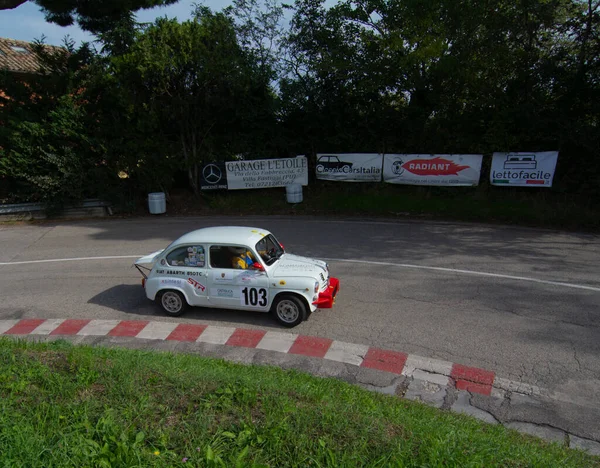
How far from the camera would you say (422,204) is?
55.8 feet

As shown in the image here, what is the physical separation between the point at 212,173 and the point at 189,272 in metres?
11.5

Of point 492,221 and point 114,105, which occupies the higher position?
point 114,105

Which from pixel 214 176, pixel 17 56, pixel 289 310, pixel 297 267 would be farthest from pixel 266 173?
pixel 17 56

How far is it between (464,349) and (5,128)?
1830 centimetres

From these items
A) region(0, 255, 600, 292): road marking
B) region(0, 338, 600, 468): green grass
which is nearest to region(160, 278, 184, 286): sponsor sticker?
region(0, 338, 600, 468): green grass

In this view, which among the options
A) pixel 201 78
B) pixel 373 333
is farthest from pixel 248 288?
pixel 201 78

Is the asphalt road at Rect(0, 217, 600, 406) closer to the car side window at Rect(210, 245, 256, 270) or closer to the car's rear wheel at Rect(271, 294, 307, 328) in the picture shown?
the car's rear wheel at Rect(271, 294, 307, 328)

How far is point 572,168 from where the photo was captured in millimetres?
15898

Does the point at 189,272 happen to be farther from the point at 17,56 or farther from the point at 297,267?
the point at 17,56

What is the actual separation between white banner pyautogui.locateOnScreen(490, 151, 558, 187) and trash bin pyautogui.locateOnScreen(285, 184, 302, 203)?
740 cm

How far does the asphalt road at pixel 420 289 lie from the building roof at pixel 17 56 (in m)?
18.3

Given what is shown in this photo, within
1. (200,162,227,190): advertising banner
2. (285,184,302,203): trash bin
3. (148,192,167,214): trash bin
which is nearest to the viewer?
(148,192,167,214): trash bin

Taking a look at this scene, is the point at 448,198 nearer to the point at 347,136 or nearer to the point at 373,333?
the point at 347,136

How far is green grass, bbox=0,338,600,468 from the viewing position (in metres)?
3.62
